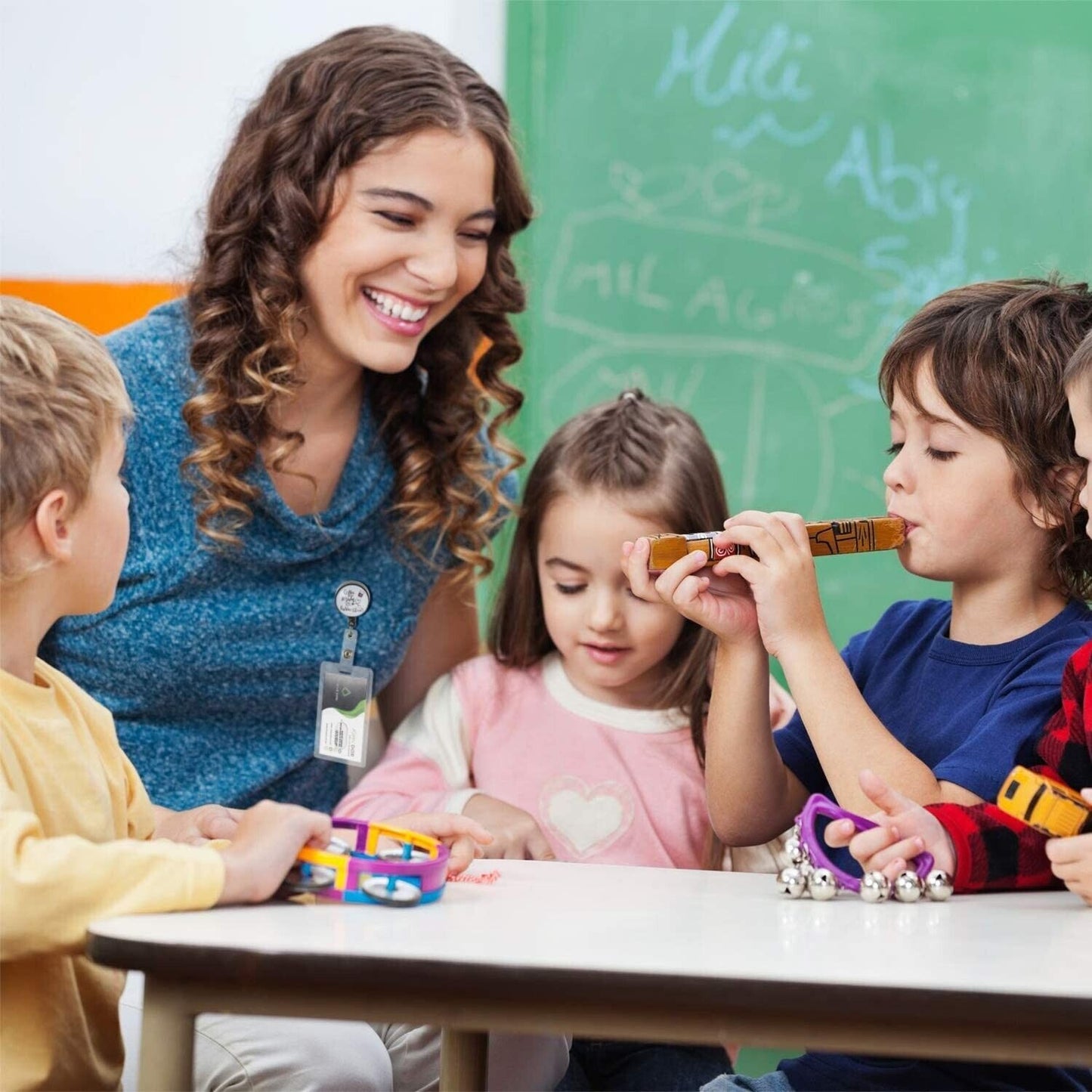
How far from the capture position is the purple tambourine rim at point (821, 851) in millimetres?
1201

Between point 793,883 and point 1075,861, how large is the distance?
226mm

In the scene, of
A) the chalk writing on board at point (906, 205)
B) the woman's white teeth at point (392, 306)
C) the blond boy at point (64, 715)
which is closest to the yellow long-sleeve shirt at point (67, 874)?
the blond boy at point (64, 715)

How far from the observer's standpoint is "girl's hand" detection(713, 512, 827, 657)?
149cm

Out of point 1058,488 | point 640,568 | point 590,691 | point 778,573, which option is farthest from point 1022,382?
point 590,691

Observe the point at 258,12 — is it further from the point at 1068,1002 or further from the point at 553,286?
the point at 1068,1002

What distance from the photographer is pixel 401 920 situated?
1024mm

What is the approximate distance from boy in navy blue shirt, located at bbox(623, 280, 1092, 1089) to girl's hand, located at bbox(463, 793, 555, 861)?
0.22 meters

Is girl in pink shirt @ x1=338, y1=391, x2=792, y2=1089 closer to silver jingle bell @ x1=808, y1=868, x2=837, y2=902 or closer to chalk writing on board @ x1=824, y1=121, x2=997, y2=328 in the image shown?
silver jingle bell @ x1=808, y1=868, x2=837, y2=902

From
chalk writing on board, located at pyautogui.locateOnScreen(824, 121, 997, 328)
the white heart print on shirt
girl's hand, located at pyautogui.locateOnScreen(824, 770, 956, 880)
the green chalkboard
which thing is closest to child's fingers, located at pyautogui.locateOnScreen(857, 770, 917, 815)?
girl's hand, located at pyautogui.locateOnScreen(824, 770, 956, 880)

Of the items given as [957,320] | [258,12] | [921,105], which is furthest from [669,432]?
[258,12]

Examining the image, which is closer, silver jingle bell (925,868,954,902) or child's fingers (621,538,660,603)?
silver jingle bell (925,868,954,902)

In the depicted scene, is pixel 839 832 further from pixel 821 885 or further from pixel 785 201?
pixel 785 201

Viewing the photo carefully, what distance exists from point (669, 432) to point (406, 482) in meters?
0.37

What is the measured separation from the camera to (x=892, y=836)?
121cm
